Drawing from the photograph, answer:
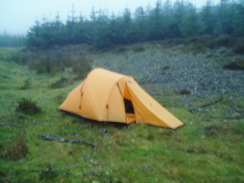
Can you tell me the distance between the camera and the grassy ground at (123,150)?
456 centimetres

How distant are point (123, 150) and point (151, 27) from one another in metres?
33.9

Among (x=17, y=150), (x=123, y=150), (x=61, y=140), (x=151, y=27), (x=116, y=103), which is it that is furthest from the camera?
(x=151, y=27)

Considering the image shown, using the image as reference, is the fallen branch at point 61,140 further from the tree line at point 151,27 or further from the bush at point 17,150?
the tree line at point 151,27

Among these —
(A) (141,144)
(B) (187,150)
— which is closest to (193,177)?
(B) (187,150)

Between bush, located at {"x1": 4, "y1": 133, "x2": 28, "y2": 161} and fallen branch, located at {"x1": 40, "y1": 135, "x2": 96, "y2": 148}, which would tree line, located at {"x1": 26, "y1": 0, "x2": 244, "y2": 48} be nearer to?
fallen branch, located at {"x1": 40, "y1": 135, "x2": 96, "y2": 148}

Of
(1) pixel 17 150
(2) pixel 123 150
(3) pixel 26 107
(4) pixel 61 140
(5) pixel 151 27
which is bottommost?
(2) pixel 123 150

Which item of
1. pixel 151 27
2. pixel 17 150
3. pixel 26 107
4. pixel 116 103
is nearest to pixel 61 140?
pixel 17 150

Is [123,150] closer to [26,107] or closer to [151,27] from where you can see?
[26,107]

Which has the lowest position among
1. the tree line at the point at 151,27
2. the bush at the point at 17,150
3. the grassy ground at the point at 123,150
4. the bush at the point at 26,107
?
the grassy ground at the point at 123,150

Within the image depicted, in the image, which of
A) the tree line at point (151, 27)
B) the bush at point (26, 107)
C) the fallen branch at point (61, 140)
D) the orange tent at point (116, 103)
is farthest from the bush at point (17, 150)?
the tree line at point (151, 27)

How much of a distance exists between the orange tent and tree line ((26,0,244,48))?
22.6m

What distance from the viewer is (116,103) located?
755 centimetres

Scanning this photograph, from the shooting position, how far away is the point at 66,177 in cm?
449

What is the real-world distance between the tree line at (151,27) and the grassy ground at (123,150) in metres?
22.8
